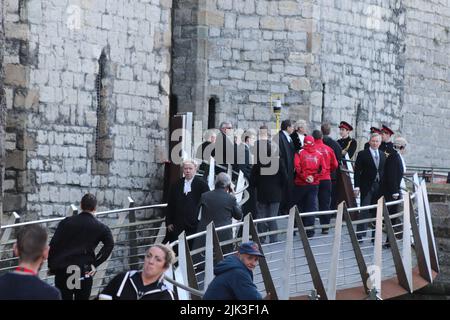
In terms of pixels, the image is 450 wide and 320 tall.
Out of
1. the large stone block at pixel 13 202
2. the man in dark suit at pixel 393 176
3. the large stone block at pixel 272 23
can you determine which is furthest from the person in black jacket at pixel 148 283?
the large stone block at pixel 272 23

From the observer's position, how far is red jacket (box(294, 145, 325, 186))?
20062 mm

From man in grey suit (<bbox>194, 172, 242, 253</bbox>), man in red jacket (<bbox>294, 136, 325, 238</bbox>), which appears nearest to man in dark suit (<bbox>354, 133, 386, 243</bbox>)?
man in red jacket (<bbox>294, 136, 325, 238</bbox>)

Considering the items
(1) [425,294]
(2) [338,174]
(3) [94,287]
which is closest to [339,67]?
(2) [338,174]

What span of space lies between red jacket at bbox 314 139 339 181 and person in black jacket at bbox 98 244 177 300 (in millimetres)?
8850

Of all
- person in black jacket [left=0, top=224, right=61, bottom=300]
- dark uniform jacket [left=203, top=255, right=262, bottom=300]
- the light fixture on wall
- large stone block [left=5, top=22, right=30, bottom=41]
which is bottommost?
dark uniform jacket [left=203, top=255, right=262, bottom=300]

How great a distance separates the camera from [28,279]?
384 inches

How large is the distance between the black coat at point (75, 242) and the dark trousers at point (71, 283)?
98 mm

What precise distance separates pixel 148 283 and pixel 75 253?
9.92 ft

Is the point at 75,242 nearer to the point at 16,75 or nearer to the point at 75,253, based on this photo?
the point at 75,253

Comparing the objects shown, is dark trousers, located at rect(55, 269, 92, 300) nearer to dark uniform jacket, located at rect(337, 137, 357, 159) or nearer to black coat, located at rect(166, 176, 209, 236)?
black coat, located at rect(166, 176, 209, 236)

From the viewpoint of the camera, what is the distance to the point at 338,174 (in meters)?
22.0

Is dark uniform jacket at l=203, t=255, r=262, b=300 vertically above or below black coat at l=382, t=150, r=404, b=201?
below

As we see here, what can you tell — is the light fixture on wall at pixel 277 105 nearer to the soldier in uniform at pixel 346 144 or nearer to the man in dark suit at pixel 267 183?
the soldier in uniform at pixel 346 144
